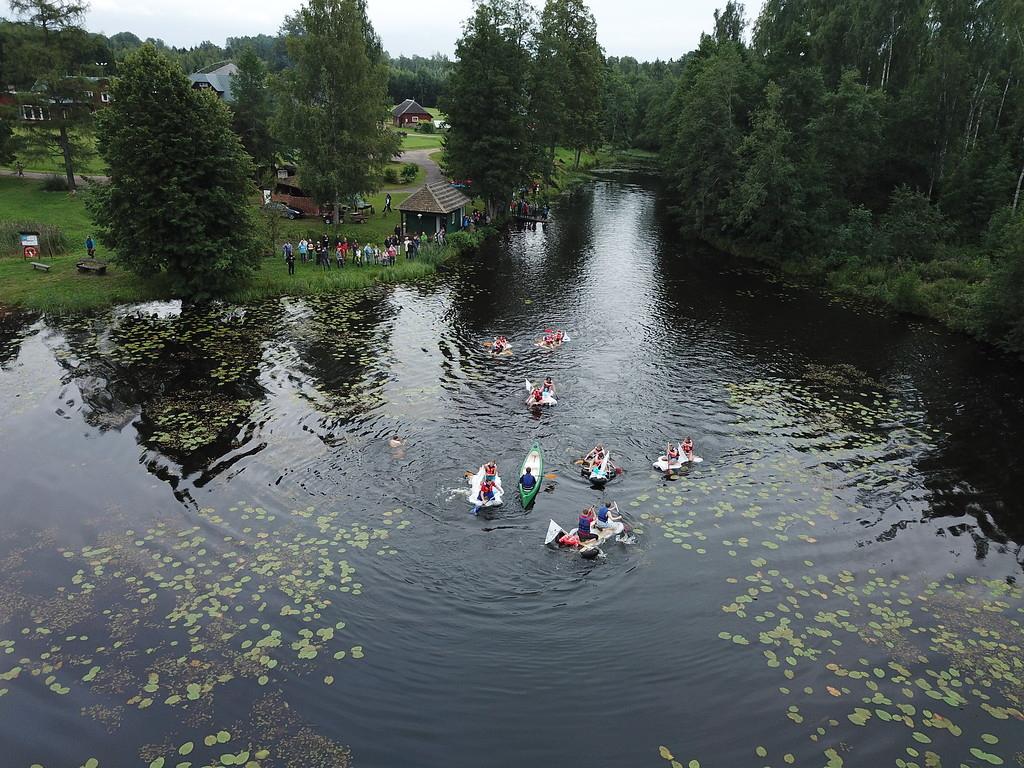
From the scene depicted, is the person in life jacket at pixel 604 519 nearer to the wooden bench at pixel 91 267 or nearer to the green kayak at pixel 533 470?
the green kayak at pixel 533 470

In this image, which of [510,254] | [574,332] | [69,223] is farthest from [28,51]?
[574,332]

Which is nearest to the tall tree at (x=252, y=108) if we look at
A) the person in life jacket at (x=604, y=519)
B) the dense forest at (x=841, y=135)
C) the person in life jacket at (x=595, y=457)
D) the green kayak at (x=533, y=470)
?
the dense forest at (x=841, y=135)

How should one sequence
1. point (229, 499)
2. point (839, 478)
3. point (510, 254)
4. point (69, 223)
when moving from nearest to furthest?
point (229, 499) → point (839, 478) → point (69, 223) → point (510, 254)

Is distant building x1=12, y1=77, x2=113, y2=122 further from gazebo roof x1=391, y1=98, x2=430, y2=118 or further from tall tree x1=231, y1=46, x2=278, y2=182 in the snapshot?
gazebo roof x1=391, y1=98, x2=430, y2=118

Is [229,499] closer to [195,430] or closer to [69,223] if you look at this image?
[195,430]

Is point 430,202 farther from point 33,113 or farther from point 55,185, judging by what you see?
point 33,113

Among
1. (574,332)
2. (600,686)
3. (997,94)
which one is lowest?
(600,686)
